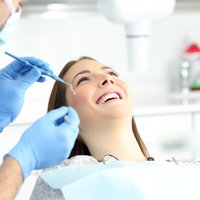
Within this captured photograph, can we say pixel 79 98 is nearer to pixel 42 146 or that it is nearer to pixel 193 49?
pixel 42 146

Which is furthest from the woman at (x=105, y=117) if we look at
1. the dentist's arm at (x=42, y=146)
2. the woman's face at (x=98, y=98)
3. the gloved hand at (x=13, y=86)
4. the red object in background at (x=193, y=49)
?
the red object in background at (x=193, y=49)

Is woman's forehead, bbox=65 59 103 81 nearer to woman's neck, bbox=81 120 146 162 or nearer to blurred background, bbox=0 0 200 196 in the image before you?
woman's neck, bbox=81 120 146 162

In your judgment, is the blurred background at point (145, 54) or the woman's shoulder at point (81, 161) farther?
the blurred background at point (145, 54)

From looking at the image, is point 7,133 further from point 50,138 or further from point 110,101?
point 50,138

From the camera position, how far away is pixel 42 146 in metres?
1.26

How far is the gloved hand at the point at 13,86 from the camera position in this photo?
1493mm

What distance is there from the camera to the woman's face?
1.64 meters

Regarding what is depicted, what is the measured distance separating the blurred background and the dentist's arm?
0.99 meters

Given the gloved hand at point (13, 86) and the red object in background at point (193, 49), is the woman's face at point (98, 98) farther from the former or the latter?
the red object in background at point (193, 49)

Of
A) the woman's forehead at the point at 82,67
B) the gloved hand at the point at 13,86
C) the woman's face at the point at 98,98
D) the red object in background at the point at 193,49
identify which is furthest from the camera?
the red object in background at the point at 193,49

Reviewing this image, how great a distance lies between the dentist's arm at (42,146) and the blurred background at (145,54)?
0.99m

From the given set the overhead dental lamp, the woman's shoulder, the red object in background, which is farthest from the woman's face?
the red object in background

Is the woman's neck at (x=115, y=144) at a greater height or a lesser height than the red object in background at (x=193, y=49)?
greater

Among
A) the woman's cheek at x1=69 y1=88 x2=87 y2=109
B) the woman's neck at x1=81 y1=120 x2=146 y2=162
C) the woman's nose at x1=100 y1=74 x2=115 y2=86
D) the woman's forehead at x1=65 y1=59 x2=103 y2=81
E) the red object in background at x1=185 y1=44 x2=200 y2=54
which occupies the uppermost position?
the woman's forehead at x1=65 y1=59 x2=103 y2=81
